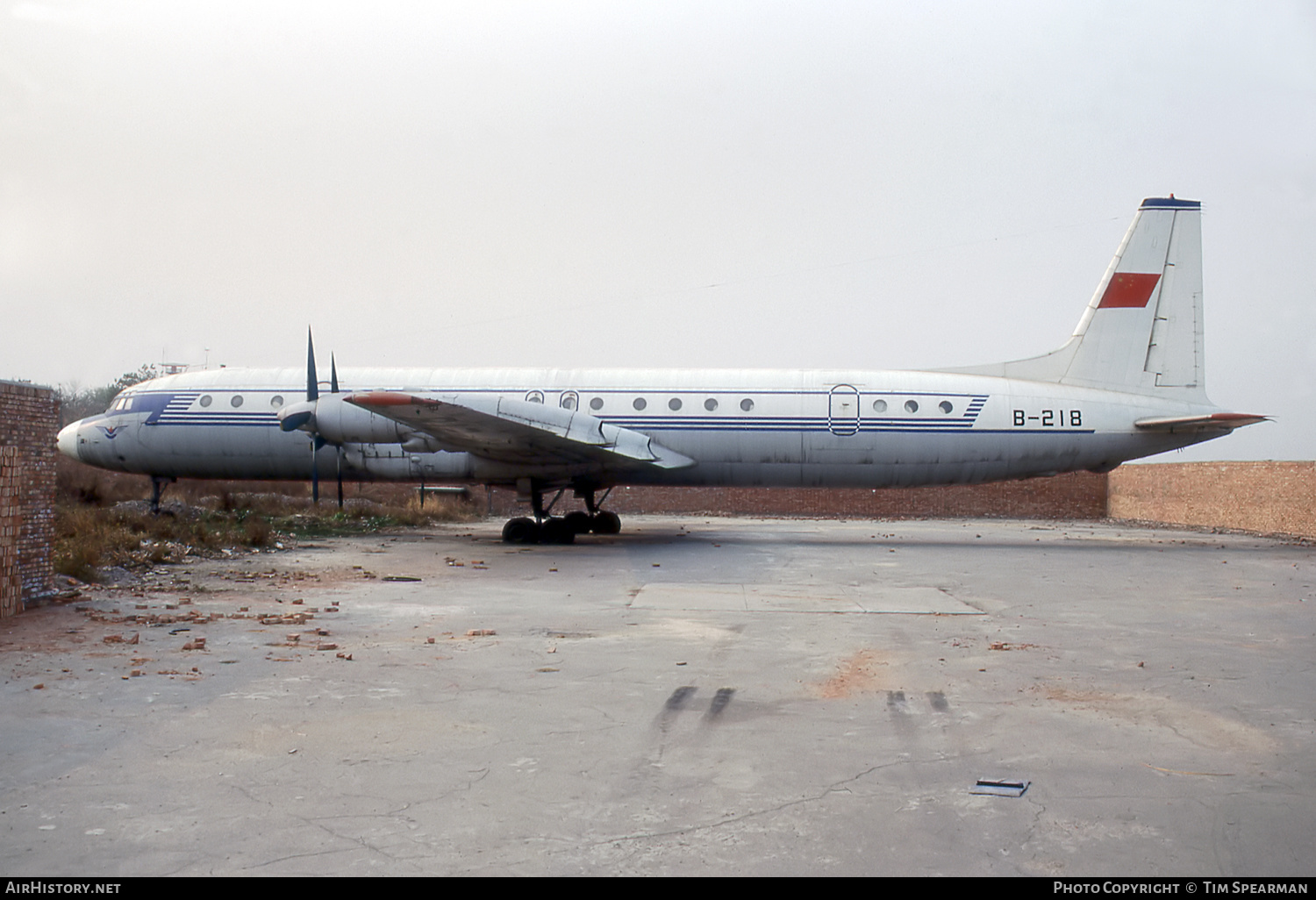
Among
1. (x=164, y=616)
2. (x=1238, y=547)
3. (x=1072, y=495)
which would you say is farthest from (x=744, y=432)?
(x=1072, y=495)

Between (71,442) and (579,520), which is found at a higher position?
(71,442)

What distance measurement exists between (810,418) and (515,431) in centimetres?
641

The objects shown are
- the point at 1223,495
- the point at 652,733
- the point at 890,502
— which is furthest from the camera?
→ the point at 890,502

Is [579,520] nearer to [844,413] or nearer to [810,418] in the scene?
[810,418]

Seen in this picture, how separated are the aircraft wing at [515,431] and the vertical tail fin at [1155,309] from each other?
385 inches

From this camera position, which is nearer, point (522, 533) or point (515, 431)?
point (515, 431)

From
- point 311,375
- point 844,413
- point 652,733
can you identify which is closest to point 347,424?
point 311,375

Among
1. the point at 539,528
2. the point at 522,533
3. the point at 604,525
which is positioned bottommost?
the point at 604,525

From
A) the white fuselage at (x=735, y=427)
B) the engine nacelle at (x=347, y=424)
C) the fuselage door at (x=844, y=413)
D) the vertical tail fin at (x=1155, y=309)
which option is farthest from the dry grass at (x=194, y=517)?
the vertical tail fin at (x=1155, y=309)

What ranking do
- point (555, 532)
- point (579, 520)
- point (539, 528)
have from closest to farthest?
point (555, 532), point (539, 528), point (579, 520)

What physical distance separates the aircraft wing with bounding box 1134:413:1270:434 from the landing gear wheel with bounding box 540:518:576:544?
11.8 meters

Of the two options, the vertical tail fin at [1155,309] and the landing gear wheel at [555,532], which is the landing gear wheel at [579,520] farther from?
the vertical tail fin at [1155,309]

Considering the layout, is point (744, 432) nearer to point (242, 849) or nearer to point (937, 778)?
point (937, 778)

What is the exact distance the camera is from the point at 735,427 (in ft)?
66.2
